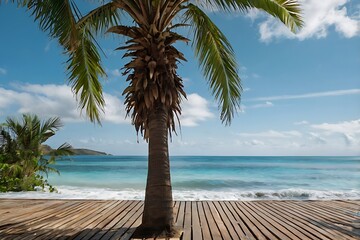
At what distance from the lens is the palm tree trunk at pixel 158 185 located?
4.55 meters

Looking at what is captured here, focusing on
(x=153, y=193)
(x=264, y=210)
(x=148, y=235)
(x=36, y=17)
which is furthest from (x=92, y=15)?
(x=264, y=210)

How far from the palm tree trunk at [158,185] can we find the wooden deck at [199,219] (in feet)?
1.05

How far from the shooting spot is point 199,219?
546cm

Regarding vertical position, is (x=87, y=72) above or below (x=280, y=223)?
above

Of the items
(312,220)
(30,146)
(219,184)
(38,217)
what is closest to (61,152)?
(30,146)

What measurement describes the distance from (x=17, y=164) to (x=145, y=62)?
8512 millimetres

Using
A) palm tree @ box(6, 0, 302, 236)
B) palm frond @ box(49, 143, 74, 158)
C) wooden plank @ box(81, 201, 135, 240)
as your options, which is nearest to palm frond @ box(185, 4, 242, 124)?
palm tree @ box(6, 0, 302, 236)

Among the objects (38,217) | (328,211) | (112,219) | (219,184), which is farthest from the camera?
(219,184)

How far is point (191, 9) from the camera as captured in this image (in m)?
6.04

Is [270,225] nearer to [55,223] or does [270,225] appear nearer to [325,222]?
[325,222]

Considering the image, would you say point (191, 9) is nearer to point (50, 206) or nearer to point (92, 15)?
point (92, 15)

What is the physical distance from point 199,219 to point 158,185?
4.25 feet

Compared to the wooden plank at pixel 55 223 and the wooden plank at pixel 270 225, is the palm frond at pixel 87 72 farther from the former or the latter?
Result: the wooden plank at pixel 270 225

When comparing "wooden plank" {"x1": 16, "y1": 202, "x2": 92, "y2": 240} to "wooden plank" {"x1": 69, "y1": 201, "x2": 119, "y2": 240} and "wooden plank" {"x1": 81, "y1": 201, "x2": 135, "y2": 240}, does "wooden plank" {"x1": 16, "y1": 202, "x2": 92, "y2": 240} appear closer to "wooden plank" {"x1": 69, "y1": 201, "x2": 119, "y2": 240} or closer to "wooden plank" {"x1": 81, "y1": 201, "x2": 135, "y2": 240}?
"wooden plank" {"x1": 69, "y1": 201, "x2": 119, "y2": 240}
